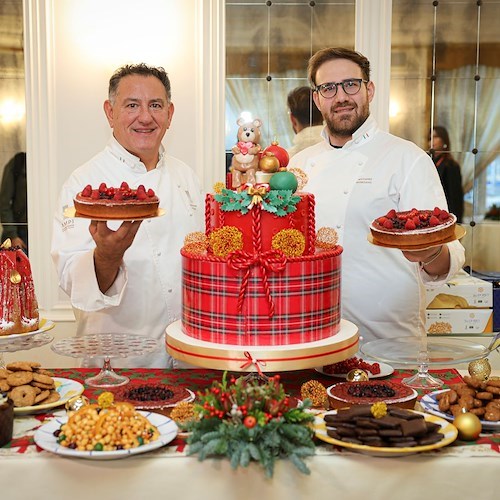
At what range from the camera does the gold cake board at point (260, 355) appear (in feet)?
7.10

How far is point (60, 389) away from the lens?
228 cm

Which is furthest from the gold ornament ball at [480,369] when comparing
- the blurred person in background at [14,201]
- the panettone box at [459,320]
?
the blurred person in background at [14,201]

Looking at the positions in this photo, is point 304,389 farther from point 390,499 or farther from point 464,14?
point 464,14

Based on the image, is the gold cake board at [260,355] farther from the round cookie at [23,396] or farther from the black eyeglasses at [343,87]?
the black eyeglasses at [343,87]

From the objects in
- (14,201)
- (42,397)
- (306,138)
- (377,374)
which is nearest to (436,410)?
(377,374)

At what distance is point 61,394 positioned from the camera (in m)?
2.23

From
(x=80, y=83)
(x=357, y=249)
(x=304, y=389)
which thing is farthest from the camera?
(x=80, y=83)

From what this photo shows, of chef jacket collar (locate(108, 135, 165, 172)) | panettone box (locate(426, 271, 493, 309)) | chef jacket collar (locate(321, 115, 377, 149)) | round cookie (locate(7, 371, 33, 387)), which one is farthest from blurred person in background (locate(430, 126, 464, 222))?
round cookie (locate(7, 371, 33, 387))

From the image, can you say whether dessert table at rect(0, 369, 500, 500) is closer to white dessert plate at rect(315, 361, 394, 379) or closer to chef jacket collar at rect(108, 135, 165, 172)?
white dessert plate at rect(315, 361, 394, 379)

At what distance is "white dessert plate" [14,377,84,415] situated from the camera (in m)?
2.09

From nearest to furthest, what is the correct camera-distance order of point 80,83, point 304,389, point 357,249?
point 304,389
point 357,249
point 80,83

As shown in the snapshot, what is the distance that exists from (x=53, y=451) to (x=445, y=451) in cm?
90

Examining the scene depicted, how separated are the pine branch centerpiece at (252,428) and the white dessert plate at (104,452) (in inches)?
3.0

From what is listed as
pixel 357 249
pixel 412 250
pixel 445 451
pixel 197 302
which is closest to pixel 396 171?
pixel 357 249
